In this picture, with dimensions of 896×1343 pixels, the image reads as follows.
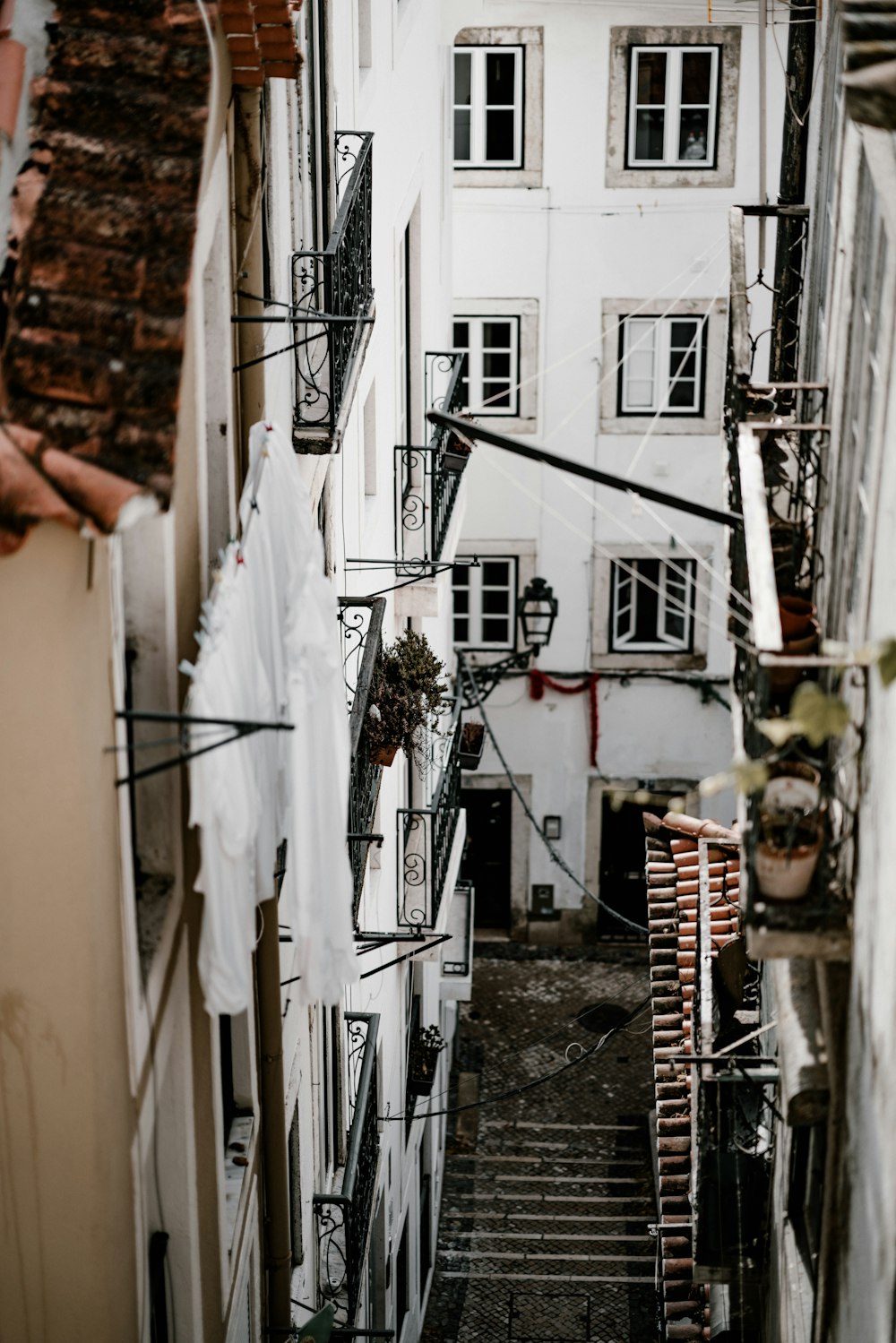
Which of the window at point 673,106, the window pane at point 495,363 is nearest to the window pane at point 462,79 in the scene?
the window at point 673,106

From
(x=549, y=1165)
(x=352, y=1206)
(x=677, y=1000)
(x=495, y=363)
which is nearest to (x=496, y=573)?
(x=495, y=363)

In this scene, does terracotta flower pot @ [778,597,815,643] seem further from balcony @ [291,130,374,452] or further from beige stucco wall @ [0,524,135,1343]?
beige stucco wall @ [0,524,135,1343]

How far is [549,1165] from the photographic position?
837 inches

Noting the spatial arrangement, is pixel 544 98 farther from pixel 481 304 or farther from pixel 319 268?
pixel 319 268

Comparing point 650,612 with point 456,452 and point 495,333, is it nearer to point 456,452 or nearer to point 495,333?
point 495,333

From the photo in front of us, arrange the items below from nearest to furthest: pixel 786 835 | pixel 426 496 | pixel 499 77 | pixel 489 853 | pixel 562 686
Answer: pixel 786 835 → pixel 426 496 → pixel 499 77 → pixel 562 686 → pixel 489 853

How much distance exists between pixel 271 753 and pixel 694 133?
683 inches

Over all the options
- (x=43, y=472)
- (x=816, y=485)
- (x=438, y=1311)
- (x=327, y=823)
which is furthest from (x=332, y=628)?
(x=438, y=1311)

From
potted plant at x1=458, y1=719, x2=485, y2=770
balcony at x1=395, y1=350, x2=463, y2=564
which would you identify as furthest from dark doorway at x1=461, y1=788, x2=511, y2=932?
balcony at x1=395, y1=350, x2=463, y2=564

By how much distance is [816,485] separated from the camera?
956 centimetres

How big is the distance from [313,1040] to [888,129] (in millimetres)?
8467

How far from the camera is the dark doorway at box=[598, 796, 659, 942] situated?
2588 centimetres

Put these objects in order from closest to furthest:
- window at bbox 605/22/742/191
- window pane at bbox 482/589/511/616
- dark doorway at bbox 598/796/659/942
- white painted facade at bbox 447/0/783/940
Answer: window at bbox 605/22/742/191, white painted facade at bbox 447/0/783/940, window pane at bbox 482/589/511/616, dark doorway at bbox 598/796/659/942

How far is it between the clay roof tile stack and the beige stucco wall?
771 centimetres
